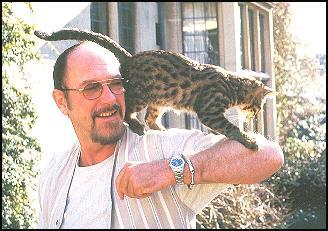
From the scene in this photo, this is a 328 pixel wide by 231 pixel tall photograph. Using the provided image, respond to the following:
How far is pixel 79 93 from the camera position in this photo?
1642mm

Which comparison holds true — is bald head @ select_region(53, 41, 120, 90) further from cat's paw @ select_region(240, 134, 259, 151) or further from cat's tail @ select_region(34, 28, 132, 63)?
cat's paw @ select_region(240, 134, 259, 151)

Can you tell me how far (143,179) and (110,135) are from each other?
282 millimetres

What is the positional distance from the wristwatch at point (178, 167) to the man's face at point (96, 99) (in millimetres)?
259

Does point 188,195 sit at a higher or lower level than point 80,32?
lower

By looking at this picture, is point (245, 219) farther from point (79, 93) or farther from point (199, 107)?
point (79, 93)

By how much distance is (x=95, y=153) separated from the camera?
5.75ft

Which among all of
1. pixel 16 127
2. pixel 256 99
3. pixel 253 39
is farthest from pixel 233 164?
pixel 253 39

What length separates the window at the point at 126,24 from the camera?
5.86 meters

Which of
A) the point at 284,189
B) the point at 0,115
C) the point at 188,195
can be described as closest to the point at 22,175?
the point at 0,115

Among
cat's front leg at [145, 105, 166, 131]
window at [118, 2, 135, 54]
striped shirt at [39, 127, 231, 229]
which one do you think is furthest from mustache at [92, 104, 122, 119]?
window at [118, 2, 135, 54]

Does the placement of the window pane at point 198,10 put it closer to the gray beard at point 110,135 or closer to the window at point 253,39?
the window at point 253,39

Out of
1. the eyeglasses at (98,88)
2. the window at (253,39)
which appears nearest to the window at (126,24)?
the window at (253,39)

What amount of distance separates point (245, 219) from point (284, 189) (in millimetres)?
1777

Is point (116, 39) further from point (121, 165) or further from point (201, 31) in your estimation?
point (121, 165)
